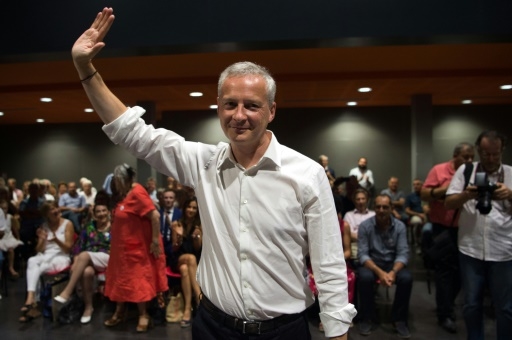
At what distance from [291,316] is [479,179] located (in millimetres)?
1730

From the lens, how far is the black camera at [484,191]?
8.18 feet

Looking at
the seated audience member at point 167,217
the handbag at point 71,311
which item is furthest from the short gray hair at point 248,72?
the handbag at point 71,311

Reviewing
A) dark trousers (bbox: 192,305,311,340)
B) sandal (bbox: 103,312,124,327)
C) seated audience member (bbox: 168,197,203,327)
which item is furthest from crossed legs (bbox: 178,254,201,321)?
dark trousers (bbox: 192,305,311,340)

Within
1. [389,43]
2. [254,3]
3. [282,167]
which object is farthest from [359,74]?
[282,167]

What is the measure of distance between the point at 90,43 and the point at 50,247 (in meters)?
3.74

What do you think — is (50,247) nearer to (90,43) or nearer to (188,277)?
(188,277)

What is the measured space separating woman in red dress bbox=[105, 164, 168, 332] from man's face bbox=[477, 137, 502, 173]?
252 centimetres

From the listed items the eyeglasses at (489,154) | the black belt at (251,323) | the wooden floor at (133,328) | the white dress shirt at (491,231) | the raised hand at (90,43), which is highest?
the raised hand at (90,43)

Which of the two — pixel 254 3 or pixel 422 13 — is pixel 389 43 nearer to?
pixel 422 13

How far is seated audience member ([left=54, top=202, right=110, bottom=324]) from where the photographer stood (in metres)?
4.06

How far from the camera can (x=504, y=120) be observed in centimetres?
925

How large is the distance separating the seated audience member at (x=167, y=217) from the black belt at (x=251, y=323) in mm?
3089

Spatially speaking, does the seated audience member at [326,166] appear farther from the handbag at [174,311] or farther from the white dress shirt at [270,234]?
the white dress shirt at [270,234]

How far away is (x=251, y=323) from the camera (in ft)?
4.09
